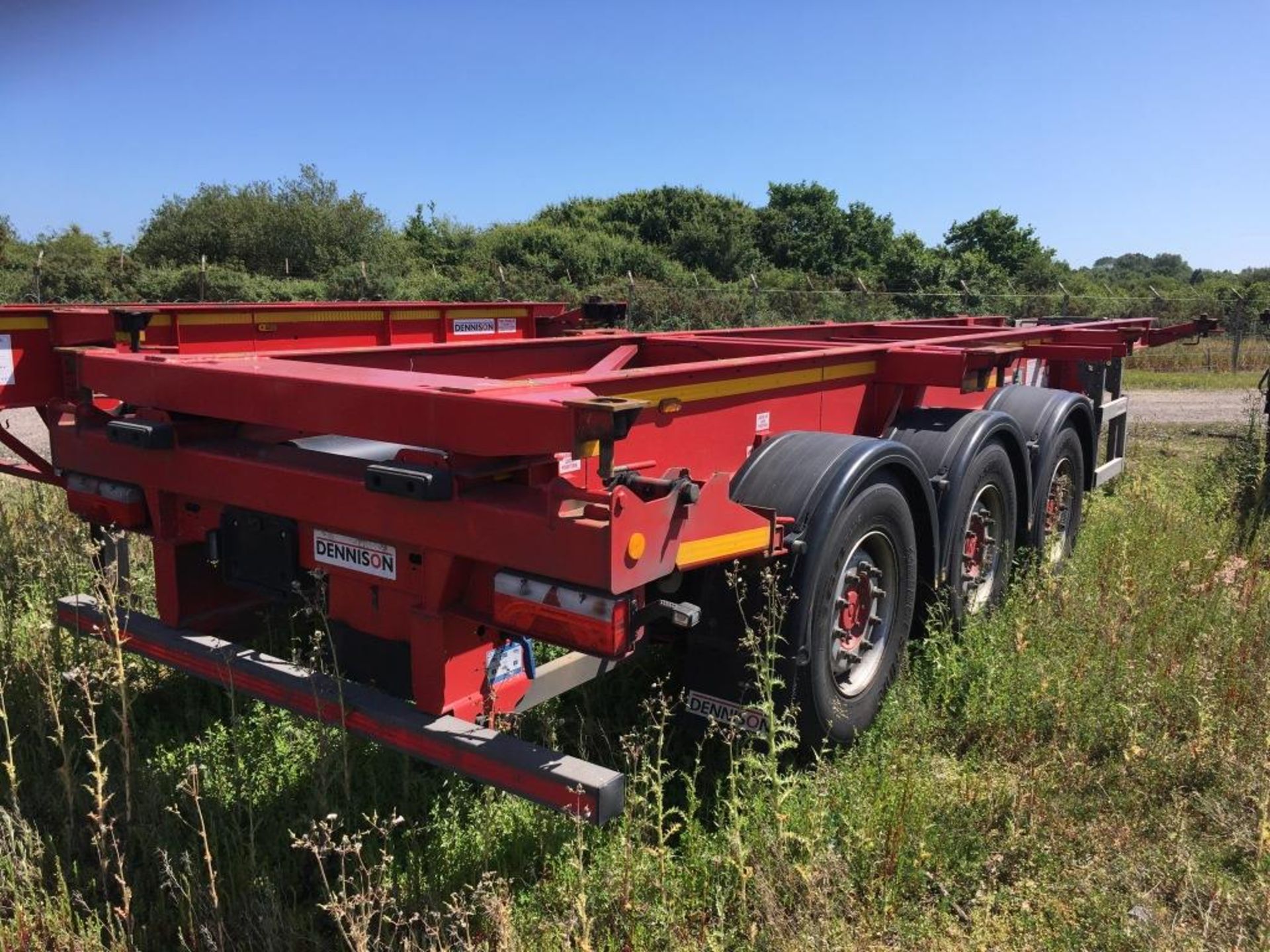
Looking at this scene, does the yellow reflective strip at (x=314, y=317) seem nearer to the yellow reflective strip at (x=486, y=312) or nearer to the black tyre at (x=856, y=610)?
the yellow reflective strip at (x=486, y=312)

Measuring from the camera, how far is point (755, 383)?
11.0 feet

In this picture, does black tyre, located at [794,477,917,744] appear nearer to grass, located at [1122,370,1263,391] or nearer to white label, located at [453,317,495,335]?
white label, located at [453,317,495,335]

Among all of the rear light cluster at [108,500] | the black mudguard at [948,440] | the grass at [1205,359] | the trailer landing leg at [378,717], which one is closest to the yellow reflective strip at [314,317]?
the rear light cluster at [108,500]

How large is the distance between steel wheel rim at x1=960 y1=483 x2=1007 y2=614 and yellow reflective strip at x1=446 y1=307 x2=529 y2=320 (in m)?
4.98

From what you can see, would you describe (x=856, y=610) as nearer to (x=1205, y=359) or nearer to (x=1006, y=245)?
(x=1205, y=359)

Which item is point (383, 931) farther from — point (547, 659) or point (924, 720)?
point (924, 720)

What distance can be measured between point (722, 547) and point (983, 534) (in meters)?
2.31

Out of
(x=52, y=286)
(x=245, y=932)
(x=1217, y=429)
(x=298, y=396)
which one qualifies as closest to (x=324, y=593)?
(x=298, y=396)

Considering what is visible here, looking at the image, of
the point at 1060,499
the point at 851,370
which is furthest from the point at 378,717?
the point at 1060,499

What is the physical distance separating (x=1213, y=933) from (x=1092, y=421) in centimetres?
372

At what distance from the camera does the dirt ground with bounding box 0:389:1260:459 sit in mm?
10398

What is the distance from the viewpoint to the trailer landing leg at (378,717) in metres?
2.37

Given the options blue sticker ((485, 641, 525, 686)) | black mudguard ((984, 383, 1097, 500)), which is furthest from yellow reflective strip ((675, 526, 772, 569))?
black mudguard ((984, 383, 1097, 500))

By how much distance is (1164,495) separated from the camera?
24.4ft
